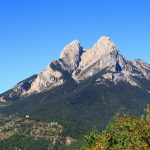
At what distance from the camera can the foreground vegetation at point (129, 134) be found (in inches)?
3381

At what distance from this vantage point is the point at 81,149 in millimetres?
160125

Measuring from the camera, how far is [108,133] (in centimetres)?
12825

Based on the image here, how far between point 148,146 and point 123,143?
106 feet

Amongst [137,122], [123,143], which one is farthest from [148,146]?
[123,143]

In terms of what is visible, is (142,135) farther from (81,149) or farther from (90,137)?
(81,149)

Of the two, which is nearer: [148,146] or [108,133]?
[148,146]

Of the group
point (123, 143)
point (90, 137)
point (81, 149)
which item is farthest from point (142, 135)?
point (81, 149)

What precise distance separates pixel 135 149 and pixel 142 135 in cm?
294

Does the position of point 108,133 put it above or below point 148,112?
above

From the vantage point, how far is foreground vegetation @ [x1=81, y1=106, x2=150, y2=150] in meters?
85.9

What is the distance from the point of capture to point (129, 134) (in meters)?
101

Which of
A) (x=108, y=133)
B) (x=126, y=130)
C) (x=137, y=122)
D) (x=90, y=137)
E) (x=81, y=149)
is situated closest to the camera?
(x=137, y=122)

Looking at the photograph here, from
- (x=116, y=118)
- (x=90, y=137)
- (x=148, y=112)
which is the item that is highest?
(x=90, y=137)

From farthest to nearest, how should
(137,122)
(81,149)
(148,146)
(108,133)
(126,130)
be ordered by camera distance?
(81,149) → (108,133) → (126,130) → (137,122) → (148,146)
